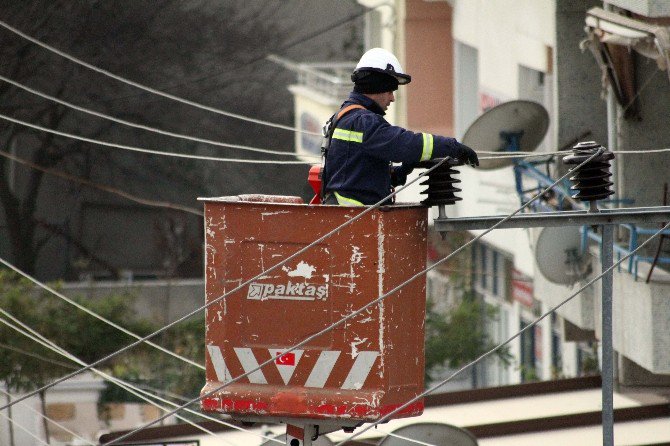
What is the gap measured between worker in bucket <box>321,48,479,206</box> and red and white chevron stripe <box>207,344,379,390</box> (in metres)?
0.80

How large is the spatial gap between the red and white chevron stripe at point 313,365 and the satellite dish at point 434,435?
4163mm

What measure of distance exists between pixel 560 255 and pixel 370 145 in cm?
751

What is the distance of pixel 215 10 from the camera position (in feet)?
130

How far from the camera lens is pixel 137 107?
39.6 meters

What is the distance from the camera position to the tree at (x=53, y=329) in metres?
24.2

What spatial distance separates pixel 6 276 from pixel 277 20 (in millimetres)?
14855

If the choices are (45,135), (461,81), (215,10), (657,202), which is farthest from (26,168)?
(657,202)

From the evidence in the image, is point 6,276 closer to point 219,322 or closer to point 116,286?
point 116,286

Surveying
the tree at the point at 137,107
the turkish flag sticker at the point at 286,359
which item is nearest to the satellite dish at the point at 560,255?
the turkish flag sticker at the point at 286,359

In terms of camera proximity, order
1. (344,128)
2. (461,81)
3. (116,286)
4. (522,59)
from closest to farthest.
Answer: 1. (344,128)
2. (522,59)
3. (461,81)
4. (116,286)

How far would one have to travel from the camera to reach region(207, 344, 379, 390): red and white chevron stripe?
7965mm

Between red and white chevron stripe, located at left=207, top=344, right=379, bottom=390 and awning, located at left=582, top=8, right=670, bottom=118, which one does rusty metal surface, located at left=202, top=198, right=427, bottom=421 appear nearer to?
red and white chevron stripe, located at left=207, top=344, right=379, bottom=390

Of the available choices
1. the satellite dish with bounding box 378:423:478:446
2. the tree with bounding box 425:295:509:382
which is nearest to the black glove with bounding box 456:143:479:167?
the satellite dish with bounding box 378:423:478:446

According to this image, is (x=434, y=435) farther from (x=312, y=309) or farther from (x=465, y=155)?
(x=465, y=155)
